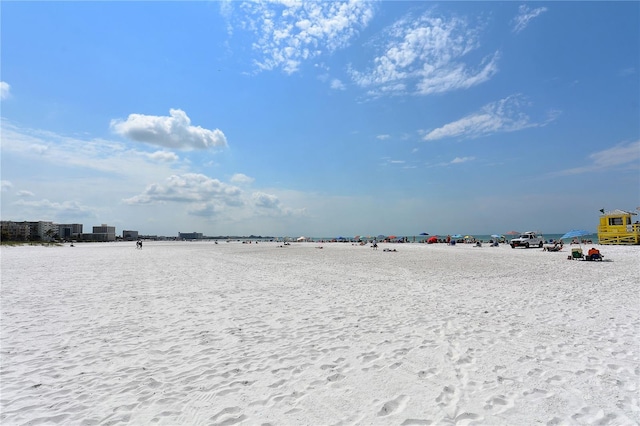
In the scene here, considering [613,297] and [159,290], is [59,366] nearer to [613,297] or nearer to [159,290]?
[159,290]

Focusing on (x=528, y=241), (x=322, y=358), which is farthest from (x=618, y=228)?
(x=322, y=358)

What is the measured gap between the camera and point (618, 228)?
3797 cm

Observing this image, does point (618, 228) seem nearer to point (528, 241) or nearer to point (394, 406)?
point (528, 241)

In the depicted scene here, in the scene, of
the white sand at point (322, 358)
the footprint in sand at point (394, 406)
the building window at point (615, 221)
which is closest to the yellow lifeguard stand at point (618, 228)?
the building window at point (615, 221)

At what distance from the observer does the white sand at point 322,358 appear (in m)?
3.80

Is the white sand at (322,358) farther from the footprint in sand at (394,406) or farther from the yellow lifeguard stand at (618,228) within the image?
the yellow lifeguard stand at (618,228)

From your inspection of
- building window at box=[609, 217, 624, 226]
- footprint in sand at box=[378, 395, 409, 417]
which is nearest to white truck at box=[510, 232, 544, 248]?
building window at box=[609, 217, 624, 226]

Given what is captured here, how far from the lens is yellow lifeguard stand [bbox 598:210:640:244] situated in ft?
120

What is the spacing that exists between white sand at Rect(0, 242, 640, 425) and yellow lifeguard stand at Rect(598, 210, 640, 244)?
36.7 m

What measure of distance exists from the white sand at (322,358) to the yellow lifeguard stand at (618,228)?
120 ft

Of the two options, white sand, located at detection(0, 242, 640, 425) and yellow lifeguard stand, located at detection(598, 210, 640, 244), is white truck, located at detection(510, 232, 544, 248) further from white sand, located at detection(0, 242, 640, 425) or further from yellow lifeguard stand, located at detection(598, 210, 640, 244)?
white sand, located at detection(0, 242, 640, 425)

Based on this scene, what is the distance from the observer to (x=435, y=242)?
63.3 m

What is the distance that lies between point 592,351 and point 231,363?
20.2ft

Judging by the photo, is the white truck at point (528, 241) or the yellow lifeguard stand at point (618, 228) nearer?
the yellow lifeguard stand at point (618, 228)
